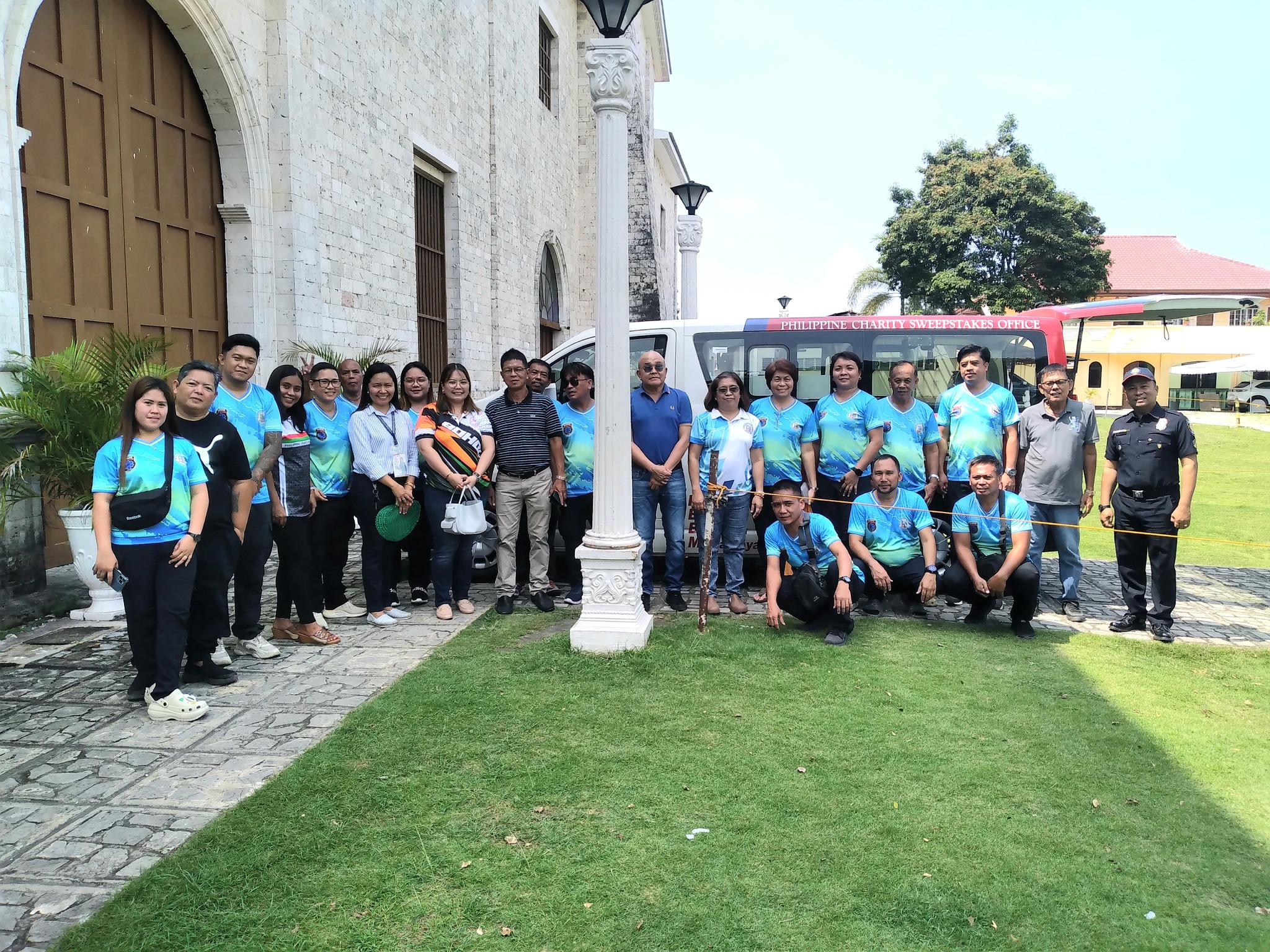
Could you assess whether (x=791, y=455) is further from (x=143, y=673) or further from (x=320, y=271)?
(x=320, y=271)

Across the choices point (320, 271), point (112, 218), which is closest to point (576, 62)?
point (320, 271)

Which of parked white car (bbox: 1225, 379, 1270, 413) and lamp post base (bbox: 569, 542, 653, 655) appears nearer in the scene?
lamp post base (bbox: 569, 542, 653, 655)

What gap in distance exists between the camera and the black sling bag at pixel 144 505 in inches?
157

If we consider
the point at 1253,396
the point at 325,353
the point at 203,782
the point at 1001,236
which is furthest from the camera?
the point at 1253,396

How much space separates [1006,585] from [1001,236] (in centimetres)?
3190

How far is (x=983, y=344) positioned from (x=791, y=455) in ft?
6.49

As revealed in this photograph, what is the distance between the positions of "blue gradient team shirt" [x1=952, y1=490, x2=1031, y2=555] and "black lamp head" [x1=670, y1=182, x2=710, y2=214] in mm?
10987

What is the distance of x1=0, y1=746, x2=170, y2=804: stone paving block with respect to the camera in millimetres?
3439

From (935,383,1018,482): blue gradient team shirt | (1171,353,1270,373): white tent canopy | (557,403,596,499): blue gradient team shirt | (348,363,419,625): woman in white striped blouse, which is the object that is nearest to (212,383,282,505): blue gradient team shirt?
(348,363,419,625): woman in white striped blouse

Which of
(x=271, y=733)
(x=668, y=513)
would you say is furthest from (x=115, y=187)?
(x=271, y=733)

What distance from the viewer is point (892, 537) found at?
5844 mm

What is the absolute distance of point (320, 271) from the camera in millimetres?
9336

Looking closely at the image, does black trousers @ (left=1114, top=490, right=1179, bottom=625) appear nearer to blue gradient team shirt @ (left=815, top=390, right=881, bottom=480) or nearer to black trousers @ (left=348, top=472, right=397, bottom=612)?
blue gradient team shirt @ (left=815, top=390, right=881, bottom=480)

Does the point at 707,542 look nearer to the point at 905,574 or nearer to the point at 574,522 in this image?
the point at 574,522
